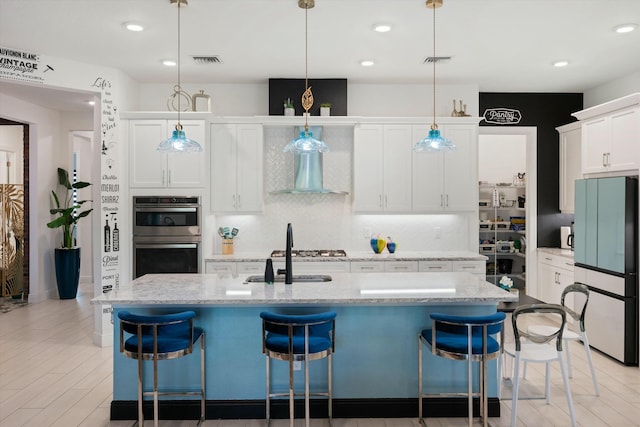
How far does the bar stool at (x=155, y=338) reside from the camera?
309 cm

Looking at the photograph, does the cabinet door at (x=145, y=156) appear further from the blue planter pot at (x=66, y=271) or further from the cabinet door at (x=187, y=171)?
the blue planter pot at (x=66, y=271)

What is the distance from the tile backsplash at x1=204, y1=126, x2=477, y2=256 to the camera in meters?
6.22

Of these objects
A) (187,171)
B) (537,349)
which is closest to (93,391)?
(187,171)

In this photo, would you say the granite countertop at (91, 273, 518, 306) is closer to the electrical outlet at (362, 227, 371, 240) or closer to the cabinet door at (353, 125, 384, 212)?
the cabinet door at (353, 125, 384, 212)

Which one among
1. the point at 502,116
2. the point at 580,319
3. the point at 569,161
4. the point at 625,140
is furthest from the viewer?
the point at 502,116

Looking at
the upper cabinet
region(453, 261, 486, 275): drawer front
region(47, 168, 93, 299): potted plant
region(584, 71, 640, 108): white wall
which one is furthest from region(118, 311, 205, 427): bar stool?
region(584, 71, 640, 108): white wall

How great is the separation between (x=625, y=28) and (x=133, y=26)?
4.09 metres

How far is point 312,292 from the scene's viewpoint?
136 inches

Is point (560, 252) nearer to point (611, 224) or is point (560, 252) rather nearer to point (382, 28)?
point (611, 224)

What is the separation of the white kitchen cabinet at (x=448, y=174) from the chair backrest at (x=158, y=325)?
3.43m

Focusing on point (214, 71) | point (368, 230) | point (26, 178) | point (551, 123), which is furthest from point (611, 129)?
point (26, 178)

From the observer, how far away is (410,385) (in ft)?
11.8

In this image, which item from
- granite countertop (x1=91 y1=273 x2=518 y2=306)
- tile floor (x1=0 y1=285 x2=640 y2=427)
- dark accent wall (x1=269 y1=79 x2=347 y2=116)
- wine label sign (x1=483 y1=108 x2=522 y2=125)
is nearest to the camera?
granite countertop (x1=91 y1=273 x2=518 y2=306)

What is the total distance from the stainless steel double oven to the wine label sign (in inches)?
153
